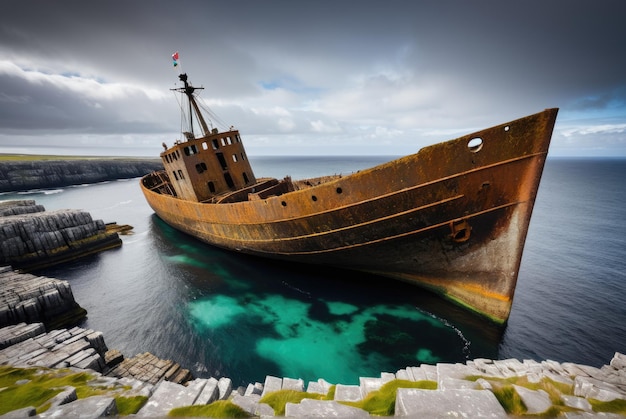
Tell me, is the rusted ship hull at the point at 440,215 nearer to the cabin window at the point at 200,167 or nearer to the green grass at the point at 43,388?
the green grass at the point at 43,388

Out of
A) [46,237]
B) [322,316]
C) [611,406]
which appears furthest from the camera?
[46,237]

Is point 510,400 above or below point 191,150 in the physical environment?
below

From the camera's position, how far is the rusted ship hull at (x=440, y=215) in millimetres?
6363

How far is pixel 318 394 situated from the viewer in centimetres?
362

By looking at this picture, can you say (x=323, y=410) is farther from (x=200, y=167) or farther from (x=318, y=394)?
(x=200, y=167)

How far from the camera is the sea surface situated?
6973mm

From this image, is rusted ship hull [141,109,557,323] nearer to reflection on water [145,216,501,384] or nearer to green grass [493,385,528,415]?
reflection on water [145,216,501,384]

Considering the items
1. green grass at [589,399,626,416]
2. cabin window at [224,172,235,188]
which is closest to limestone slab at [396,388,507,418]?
green grass at [589,399,626,416]

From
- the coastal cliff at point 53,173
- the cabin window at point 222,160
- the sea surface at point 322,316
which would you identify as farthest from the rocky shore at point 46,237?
the coastal cliff at point 53,173

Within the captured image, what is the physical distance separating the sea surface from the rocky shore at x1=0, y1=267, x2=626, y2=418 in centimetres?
230

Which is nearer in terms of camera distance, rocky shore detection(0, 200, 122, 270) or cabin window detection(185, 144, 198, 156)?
rocky shore detection(0, 200, 122, 270)

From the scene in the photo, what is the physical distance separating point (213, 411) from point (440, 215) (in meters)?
6.92

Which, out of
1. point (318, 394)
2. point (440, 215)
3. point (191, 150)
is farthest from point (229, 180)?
point (318, 394)

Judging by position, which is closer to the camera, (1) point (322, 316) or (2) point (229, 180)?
(1) point (322, 316)
